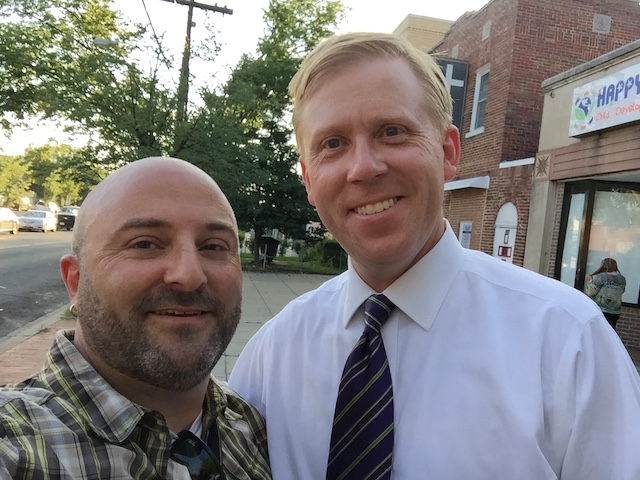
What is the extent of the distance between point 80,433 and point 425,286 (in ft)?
3.54

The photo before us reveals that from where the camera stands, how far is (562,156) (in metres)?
10.0

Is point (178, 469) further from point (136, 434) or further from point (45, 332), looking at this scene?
point (45, 332)

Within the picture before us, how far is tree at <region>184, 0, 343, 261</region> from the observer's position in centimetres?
1397

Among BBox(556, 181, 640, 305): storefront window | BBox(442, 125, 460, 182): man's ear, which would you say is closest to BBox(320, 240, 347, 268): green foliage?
BBox(556, 181, 640, 305): storefront window

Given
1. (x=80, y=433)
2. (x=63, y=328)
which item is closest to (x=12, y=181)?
(x=63, y=328)

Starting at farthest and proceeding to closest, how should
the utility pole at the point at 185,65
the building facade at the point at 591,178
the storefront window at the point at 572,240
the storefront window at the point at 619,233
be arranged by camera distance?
the utility pole at the point at 185,65 → the storefront window at the point at 572,240 → the storefront window at the point at 619,233 → the building facade at the point at 591,178

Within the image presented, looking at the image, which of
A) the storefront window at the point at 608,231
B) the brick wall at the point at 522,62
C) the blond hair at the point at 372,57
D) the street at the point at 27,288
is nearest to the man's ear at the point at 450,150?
the blond hair at the point at 372,57

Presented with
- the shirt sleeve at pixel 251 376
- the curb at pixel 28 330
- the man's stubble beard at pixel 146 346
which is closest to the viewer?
the man's stubble beard at pixel 146 346

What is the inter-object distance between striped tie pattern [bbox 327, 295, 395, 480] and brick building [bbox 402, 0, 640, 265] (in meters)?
10.3

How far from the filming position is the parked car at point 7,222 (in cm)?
3005

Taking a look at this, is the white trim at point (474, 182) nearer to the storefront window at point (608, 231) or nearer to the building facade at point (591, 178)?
the building facade at point (591, 178)

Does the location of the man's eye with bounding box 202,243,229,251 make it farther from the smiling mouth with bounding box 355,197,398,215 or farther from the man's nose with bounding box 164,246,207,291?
the smiling mouth with bounding box 355,197,398,215

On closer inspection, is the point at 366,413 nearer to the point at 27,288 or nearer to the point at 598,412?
A: the point at 598,412

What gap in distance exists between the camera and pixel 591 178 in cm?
954
